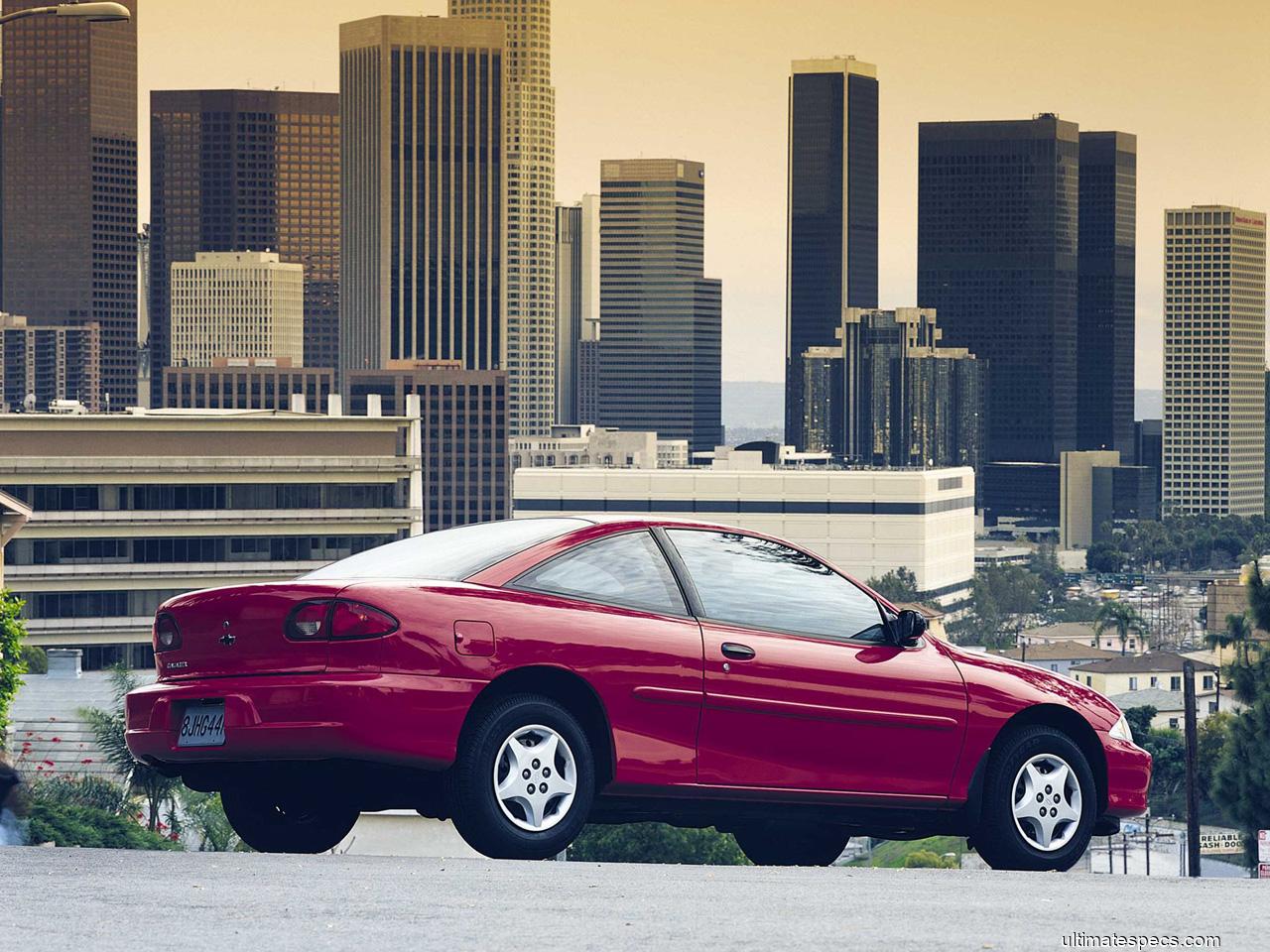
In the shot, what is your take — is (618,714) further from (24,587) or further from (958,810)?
(24,587)

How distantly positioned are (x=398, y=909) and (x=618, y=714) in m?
1.80

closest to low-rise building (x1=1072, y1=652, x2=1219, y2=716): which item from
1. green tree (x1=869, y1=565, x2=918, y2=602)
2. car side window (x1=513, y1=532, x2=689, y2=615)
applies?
green tree (x1=869, y1=565, x2=918, y2=602)

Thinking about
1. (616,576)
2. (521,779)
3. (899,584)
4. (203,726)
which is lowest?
(899,584)

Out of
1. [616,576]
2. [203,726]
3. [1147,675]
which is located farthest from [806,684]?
[1147,675]

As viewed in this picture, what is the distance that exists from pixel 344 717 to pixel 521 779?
778mm

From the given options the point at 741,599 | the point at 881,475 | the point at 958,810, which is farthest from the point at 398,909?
the point at 881,475

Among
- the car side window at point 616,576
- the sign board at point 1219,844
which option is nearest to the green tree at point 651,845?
the car side window at point 616,576

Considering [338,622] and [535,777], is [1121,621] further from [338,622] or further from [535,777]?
[338,622]

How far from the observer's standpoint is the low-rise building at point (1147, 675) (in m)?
148

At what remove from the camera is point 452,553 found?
9.75 m

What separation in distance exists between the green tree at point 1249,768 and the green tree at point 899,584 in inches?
5745

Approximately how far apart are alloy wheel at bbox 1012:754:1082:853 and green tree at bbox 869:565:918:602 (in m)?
170

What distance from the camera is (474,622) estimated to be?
9.09 metres

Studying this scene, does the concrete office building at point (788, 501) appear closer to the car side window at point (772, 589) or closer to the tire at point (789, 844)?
the tire at point (789, 844)
